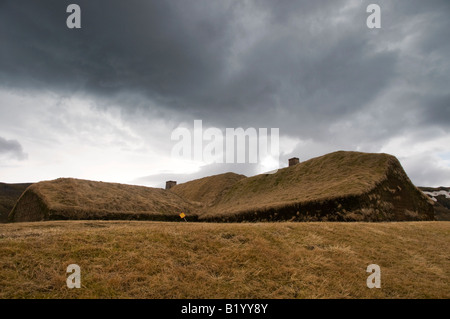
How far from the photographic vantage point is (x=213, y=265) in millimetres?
9789

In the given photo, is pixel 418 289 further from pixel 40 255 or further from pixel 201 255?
pixel 40 255

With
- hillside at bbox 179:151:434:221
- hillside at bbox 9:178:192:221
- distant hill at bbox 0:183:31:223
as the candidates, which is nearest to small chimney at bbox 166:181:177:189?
hillside at bbox 9:178:192:221

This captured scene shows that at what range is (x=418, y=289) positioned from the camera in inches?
382

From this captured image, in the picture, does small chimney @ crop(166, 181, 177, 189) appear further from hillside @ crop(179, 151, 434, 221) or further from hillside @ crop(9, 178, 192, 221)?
hillside @ crop(179, 151, 434, 221)

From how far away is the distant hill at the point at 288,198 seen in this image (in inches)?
1177

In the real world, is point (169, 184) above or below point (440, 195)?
above

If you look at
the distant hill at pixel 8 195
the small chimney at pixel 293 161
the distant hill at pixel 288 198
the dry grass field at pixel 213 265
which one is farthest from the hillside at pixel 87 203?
the distant hill at pixel 8 195

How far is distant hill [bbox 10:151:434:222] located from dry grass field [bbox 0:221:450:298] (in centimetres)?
1611

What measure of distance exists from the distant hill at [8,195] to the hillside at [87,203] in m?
32.6

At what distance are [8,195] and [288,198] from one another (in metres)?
101

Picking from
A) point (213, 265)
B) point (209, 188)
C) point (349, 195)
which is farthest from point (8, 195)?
point (213, 265)

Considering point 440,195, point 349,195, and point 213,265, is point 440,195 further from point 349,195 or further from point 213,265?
point 213,265
